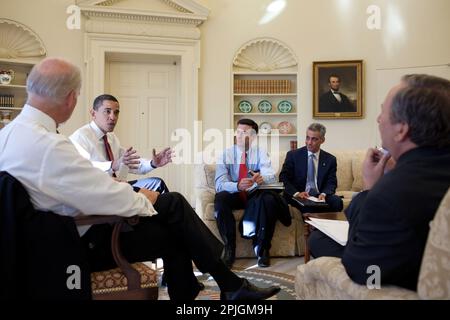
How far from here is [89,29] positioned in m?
5.25

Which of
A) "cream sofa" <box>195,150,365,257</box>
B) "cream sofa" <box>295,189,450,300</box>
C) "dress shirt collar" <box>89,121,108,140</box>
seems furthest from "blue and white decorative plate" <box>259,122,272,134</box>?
"cream sofa" <box>295,189,450,300</box>

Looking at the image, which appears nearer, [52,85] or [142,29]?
[52,85]

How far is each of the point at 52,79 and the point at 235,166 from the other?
2.12m

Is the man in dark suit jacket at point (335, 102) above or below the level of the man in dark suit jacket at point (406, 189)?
above

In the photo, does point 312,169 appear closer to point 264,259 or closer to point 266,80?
point 264,259

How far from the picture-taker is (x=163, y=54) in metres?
5.54

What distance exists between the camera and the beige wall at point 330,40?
575cm

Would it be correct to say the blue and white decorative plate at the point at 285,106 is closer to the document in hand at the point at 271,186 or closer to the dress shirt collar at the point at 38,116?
the document in hand at the point at 271,186

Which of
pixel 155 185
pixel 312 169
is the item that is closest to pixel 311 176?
pixel 312 169

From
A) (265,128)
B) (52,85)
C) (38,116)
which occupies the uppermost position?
(265,128)

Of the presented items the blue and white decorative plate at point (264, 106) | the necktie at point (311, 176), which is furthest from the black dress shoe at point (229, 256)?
the blue and white decorative plate at point (264, 106)

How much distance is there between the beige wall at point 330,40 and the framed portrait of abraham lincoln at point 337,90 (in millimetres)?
103

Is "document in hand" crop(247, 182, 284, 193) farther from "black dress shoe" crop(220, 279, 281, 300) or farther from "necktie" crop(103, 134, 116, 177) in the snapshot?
"black dress shoe" crop(220, 279, 281, 300)

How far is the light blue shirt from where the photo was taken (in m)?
3.34
